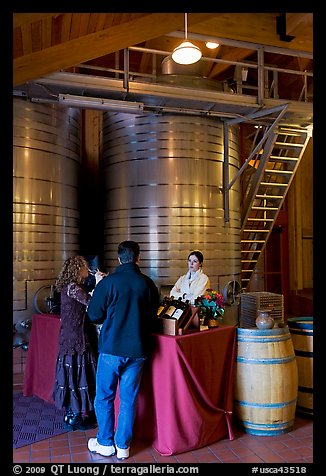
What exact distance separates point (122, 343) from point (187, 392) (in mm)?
669

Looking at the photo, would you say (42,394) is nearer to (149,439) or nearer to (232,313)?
(149,439)

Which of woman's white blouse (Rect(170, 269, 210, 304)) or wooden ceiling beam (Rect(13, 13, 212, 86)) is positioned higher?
wooden ceiling beam (Rect(13, 13, 212, 86))

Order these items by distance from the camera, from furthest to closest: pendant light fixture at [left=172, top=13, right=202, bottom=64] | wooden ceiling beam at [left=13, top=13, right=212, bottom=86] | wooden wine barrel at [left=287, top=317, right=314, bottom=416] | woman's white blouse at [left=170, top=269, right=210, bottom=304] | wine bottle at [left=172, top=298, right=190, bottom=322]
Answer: woman's white blouse at [left=170, top=269, right=210, bottom=304] < pendant light fixture at [left=172, top=13, right=202, bottom=64] < wooden wine barrel at [left=287, top=317, right=314, bottom=416] < wine bottle at [left=172, top=298, right=190, bottom=322] < wooden ceiling beam at [left=13, top=13, right=212, bottom=86]

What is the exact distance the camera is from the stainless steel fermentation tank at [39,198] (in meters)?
5.91

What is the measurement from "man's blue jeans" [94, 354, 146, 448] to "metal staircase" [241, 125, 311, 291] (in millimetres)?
4530

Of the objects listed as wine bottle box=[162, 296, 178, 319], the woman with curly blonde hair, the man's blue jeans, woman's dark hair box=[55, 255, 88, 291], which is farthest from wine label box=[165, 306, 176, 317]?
woman's dark hair box=[55, 255, 88, 291]

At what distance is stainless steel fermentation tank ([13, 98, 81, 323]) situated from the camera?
591cm

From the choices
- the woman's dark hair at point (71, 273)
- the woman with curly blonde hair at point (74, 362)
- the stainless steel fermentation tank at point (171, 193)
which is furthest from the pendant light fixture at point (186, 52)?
the woman with curly blonde hair at point (74, 362)

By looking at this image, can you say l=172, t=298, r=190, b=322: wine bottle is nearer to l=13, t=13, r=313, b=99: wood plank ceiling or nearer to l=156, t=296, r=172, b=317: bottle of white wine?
l=156, t=296, r=172, b=317: bottle of white wine

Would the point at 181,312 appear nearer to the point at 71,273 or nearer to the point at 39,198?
the point at 71,273

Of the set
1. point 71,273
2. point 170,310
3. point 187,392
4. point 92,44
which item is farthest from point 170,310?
point 92,44

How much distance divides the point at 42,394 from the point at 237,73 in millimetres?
5863

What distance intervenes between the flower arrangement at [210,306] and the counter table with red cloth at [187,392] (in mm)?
144

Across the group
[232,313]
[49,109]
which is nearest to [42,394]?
[232,313]
